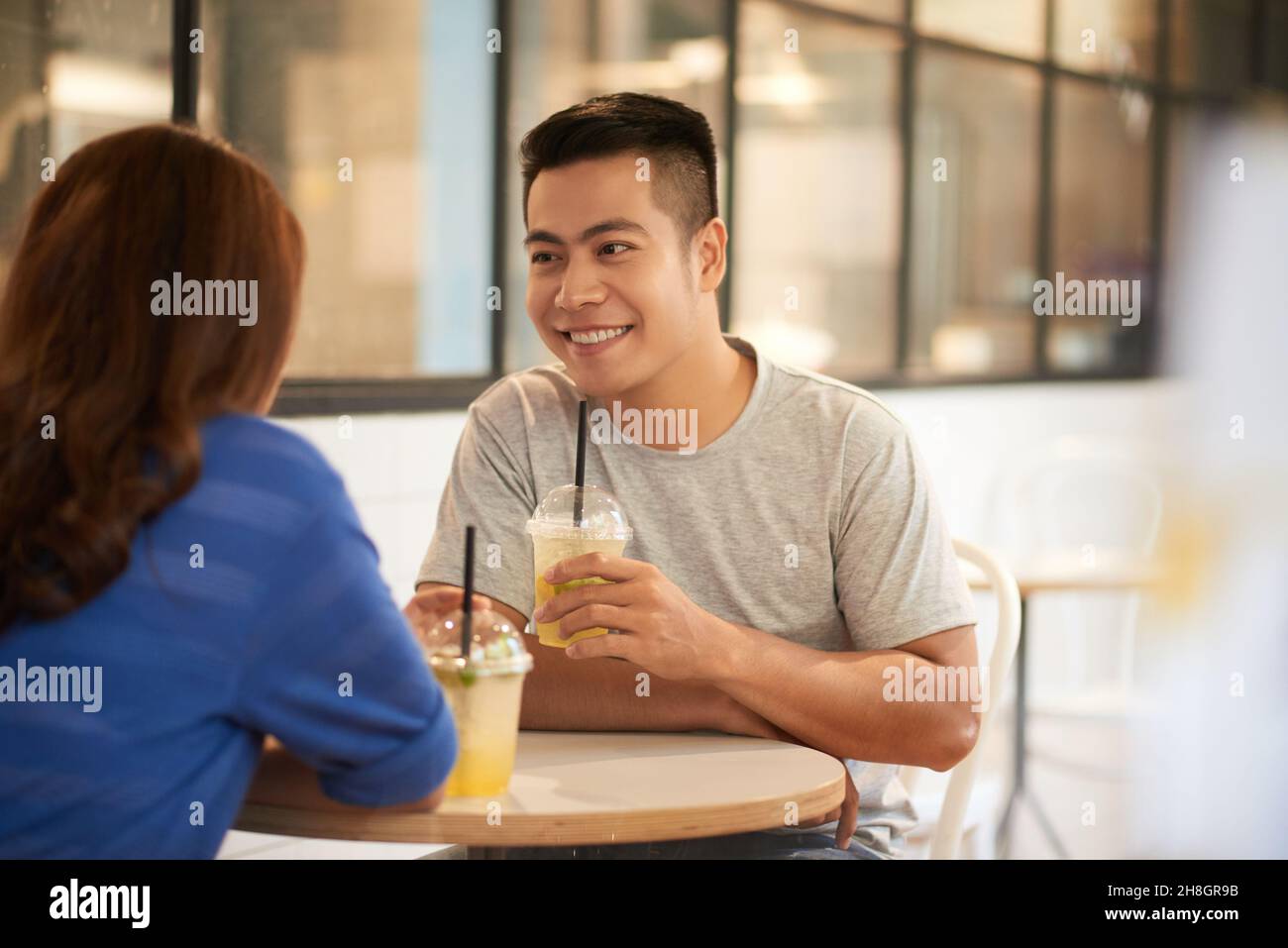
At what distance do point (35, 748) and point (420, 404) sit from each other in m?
2.25

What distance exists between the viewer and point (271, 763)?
4.76 ft

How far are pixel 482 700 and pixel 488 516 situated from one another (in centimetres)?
55

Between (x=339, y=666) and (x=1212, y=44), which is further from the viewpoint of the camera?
(x=1212, y=44)

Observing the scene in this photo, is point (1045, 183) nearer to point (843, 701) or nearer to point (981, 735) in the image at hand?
point (981, 735)

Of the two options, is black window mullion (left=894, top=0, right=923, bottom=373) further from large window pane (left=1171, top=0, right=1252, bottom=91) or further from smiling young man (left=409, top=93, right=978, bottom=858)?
smiling young man (left=409, top=93, right=978, bottom=858)

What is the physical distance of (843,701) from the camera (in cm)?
169

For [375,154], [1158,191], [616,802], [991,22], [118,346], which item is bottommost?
[616,802]

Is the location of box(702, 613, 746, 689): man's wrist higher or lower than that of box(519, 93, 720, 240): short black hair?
lower

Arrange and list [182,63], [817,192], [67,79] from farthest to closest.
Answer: [817,192]
[182,63]
[67,79]

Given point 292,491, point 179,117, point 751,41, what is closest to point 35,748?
point 292,491

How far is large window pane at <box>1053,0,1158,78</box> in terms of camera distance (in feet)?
21.1

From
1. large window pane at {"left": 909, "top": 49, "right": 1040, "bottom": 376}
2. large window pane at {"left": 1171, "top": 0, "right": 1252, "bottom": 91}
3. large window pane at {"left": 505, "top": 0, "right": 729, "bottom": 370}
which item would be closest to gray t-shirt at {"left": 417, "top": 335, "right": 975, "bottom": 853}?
large window pane at {"left": 505, "top": 0, "right": 729, "bottom": 370}

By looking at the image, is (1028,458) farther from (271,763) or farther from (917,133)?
(271,763)

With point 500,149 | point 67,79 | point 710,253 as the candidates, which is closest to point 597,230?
point 710,253
